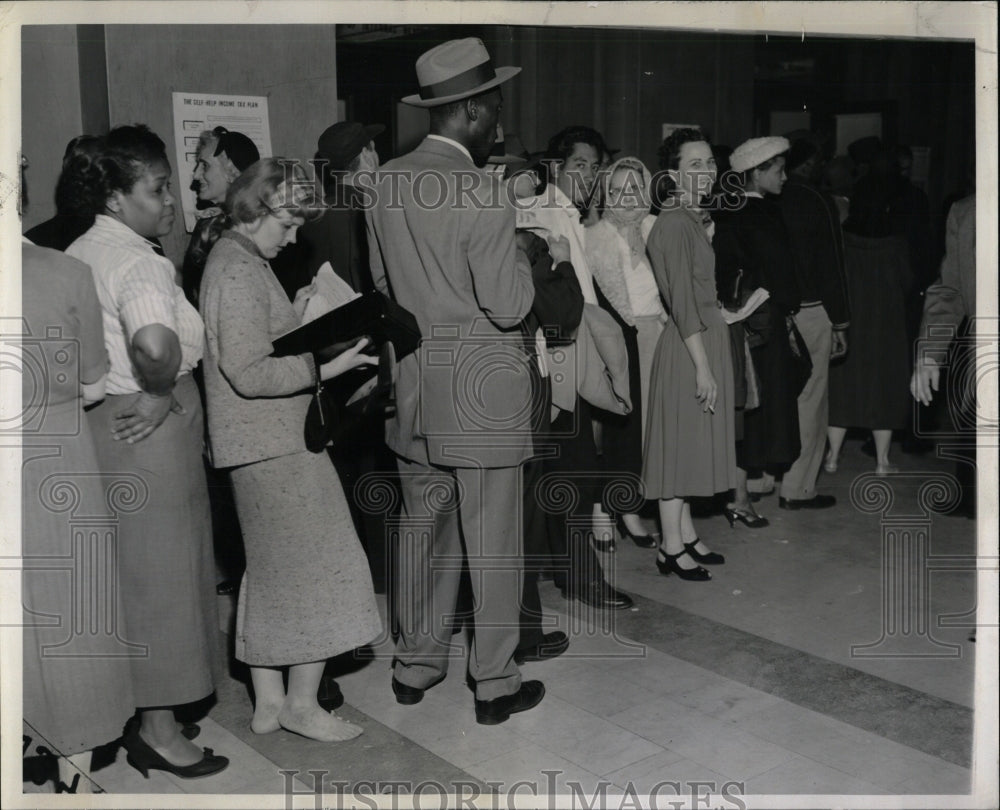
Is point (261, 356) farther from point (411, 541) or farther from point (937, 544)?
point (937, 544)

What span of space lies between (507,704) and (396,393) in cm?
107

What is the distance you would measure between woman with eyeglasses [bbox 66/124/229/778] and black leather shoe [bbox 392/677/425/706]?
68cm

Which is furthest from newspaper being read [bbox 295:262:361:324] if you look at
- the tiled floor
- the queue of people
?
the tiled floor

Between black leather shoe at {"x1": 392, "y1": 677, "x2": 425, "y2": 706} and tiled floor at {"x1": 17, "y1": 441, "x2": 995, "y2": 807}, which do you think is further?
black leather shoe at {"x1": 392, "y1": 677, "x2": 425, "y2": 706}

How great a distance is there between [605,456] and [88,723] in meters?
2.82

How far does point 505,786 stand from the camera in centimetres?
345

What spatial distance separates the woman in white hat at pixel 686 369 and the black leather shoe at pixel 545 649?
0.98m

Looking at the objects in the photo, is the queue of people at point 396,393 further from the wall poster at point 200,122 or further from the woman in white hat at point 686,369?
the wall poster at point 200,122

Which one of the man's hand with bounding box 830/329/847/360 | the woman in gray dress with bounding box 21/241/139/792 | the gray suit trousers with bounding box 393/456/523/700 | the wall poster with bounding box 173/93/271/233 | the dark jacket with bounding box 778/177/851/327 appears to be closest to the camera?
the woman in gray dress with bounding box 21/241/139/792

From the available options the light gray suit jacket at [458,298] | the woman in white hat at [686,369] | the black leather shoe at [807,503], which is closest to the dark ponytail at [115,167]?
the light gray suit jacket at [458,298]

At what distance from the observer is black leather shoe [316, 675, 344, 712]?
4.00 meters

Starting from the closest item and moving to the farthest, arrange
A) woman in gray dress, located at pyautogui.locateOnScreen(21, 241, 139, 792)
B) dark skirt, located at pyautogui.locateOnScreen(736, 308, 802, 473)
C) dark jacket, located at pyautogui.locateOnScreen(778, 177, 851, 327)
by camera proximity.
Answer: woman in gray dress, located at pyautogui.locateOnScreen(21, 241, 139, 792) < dark skirt, located at pyautogui.locateOnScreen(736, 308, 802, 473) < dark jacket, located at pyautogui.locateOnScreen(778, 177, 851, 327)

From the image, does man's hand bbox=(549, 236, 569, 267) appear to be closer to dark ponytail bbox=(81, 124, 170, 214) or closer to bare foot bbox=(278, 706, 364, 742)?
dark ponytail bbox=(81, 124, 170, 214)

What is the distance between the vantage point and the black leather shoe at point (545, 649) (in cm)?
436
